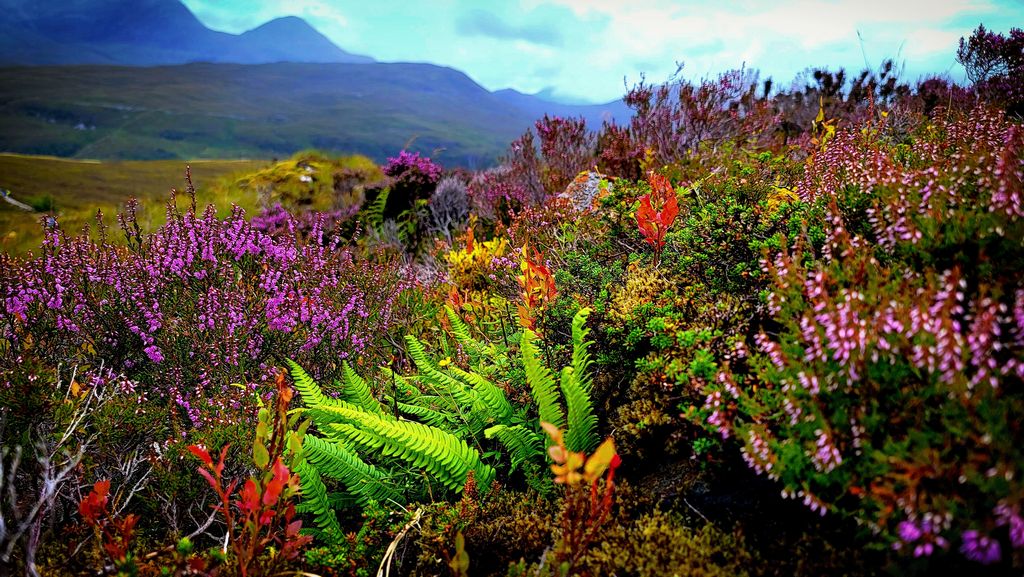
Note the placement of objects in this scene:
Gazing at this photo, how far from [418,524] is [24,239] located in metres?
10.9

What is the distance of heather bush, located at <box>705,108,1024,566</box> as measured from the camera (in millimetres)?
1147

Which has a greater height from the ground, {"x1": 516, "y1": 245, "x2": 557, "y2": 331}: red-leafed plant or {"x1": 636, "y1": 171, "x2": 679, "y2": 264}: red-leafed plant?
{"x1": 636, "y1": 171, "x2": 679, "y2": 264}: red-leafed plant

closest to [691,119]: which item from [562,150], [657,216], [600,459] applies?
[562,150]

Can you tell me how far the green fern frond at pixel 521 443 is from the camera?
7.27ft

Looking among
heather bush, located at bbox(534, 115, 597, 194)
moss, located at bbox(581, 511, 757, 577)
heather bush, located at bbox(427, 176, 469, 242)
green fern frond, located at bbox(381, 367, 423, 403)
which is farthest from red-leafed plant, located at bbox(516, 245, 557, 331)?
heather bush, located at bbox(427, 176, 469, 242)

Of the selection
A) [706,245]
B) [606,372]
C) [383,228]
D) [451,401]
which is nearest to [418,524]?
[451,401]

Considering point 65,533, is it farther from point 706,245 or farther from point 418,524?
point 706,245

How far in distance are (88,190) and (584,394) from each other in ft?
136

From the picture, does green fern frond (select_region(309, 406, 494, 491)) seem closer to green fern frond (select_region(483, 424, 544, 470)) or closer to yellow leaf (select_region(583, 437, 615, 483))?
green fern frond (select_region(483, 424, 544, 470))

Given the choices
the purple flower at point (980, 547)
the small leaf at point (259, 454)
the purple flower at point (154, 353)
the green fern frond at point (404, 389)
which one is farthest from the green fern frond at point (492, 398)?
the purple flower at point (154, 353)

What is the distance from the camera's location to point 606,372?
8.26 feet

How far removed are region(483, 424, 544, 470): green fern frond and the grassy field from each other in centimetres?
759

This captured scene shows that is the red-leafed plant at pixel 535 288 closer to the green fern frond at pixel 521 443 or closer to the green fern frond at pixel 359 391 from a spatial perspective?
the green fern frond at pixel 521 443

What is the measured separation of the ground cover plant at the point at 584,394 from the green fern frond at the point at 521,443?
1cm
